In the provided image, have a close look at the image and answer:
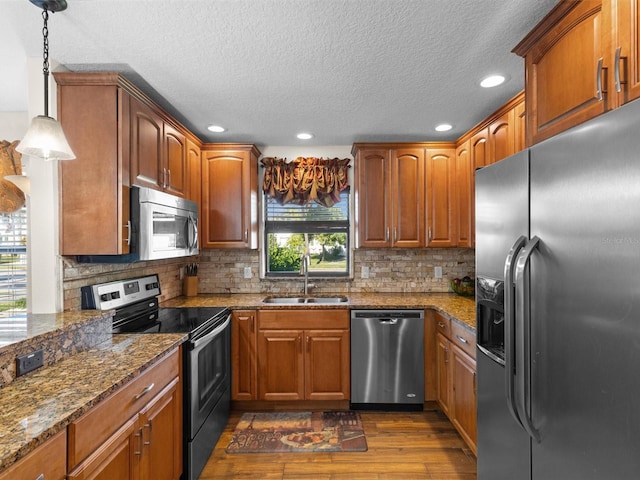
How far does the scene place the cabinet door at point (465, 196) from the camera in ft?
9.94

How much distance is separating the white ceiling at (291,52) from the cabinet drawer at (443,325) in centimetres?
157

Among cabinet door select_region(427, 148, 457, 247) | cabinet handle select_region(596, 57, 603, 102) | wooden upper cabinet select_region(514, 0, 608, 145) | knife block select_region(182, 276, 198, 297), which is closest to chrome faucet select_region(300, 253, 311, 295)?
knife block select_region(182, 276, 198, 297)

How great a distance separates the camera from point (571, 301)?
108 cm

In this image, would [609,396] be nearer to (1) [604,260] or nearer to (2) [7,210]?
(1) [604,260]

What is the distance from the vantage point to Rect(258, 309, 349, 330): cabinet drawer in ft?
9.82

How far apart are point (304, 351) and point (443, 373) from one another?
43.6 inches

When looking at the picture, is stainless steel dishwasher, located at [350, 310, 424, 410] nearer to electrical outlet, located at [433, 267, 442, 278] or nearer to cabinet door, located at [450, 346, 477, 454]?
cabinet door, located at [450, 346, 477, 454]

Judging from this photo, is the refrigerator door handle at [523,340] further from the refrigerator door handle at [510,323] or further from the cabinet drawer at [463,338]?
the cabinet drawer at [463,338]

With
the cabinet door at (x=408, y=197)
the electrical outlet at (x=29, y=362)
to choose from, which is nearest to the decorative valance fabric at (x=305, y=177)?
the cabinet door at (x=408, y=197)

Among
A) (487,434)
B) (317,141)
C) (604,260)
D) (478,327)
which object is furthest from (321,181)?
(604,260)

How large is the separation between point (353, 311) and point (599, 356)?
2078mm

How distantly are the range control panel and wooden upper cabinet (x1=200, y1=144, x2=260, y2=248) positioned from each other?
70 centimetres

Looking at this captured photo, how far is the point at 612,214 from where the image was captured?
941 millimetres

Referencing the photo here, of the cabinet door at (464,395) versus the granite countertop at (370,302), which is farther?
the granite countertop at (370,302)
